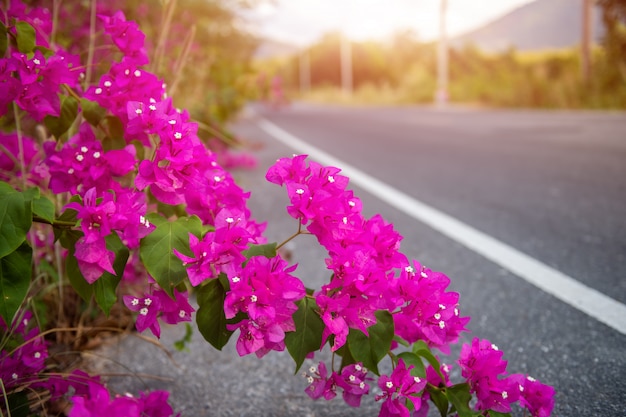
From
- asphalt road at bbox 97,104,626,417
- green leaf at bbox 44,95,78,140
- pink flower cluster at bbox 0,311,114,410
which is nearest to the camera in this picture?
pink flower cluster at bbox 0,311,114,410

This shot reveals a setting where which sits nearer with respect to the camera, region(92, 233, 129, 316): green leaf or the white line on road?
region(92, 233, 129, 316): green leaf

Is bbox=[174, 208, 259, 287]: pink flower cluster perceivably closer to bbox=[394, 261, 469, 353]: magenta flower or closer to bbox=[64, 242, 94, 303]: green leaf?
bbox=[64, 242, 94, 303]: green leaf

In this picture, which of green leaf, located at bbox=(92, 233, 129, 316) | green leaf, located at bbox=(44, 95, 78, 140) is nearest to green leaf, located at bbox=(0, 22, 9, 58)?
green leaf, located at bbox=(44, 95, 78, 140)

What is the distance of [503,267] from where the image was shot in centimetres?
237

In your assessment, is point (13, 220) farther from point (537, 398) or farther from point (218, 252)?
point (537, 398)

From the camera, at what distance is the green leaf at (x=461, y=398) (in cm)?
112

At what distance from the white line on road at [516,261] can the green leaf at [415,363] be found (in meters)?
0.87

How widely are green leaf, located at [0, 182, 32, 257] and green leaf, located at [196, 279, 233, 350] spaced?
33cm

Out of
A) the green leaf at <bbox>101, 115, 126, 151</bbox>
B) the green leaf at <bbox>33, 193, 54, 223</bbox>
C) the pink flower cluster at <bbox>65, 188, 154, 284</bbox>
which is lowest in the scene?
the pink flower cluster at <bbox>65, 188, 154, 284</bbox>

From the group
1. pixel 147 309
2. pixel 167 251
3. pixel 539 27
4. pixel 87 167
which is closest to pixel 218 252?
pixel 167 251

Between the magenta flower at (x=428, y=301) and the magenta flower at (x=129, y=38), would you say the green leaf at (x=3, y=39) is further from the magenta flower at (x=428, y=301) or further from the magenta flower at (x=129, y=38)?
the magenta flower at (x=428, y=301)

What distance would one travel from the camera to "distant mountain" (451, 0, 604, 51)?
545 ft

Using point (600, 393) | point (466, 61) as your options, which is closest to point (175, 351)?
point (600, 393)

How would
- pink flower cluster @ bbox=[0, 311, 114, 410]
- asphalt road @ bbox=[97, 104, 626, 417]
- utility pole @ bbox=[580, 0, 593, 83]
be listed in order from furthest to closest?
1. utility pole @ bbox=[580, 0, 593, 83]
2. asphalt road @ bbox=[97, 104, 626, 417]
3. pink flower cluster @ bbox=[0, 311, 114, 410]
